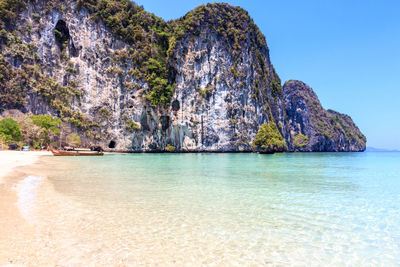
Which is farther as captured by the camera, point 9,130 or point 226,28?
point 226,28

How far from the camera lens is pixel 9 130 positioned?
38094 millimetres

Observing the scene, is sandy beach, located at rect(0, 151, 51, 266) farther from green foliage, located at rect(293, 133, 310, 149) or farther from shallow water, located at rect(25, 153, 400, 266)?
green foliage, located at rect(293, 133, 310, 149)

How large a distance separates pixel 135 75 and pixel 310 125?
309 ft

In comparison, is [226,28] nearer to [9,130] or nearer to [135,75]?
[135,75]

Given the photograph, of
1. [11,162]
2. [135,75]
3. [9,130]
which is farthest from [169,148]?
[11,162]

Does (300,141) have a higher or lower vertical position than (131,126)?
lower

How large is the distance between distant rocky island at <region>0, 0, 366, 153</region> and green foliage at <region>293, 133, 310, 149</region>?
5326cm

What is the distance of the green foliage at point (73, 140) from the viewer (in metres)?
49.6

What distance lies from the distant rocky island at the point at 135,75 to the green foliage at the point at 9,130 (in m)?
10.6

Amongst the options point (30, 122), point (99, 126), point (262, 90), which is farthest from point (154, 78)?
point (262, 90)

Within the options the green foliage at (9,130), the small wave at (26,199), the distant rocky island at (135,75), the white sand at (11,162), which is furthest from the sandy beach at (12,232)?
the distant rocky island at (135,75)

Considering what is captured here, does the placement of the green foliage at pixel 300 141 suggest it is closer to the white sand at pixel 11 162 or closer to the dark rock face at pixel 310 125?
the dark rock face at pixel 310 125

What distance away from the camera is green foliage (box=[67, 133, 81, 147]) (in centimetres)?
4962

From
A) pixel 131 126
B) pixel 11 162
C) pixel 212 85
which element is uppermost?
pixel 212 85
